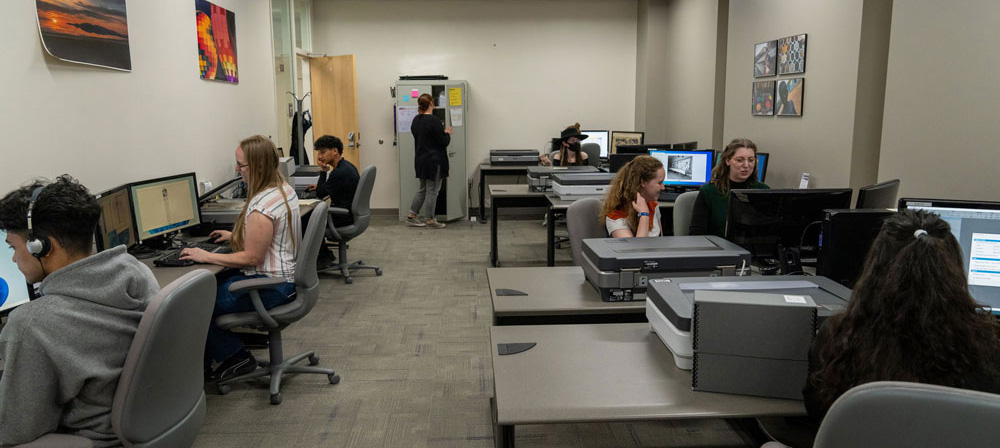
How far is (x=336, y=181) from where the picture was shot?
5.34 m

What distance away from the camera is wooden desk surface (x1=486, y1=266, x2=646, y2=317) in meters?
2.33

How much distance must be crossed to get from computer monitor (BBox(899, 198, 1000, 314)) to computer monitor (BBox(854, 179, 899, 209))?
0.64 m

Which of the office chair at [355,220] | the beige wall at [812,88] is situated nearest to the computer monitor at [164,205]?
the office chair at [355,220]

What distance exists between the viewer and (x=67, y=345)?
1.64 m

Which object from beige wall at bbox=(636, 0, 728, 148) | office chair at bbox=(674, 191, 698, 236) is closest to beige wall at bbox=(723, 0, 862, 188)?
beige wall at bbox=(636, 0, 728, 148)

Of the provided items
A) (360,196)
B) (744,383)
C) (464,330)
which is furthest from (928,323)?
(360,196)

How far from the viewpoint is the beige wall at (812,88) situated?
420 cm

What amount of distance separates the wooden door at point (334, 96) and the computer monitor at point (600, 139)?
110 inches

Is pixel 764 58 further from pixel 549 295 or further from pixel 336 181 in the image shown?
pixel 549 295

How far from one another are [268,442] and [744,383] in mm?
1979

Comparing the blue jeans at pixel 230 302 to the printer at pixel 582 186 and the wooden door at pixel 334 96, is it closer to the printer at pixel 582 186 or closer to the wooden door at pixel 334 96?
the printer at pixel 582 186

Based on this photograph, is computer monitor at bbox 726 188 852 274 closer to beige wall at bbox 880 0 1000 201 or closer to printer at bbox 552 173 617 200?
beige wall at bbox 880 0 1000 201

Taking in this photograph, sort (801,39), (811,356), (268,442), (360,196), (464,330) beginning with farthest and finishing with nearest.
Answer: (360,196)
(801,39)
(464,330)
(268,442)
(811,356)

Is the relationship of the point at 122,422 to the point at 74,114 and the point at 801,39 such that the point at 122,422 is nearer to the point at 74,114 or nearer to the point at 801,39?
the point at 74,114
